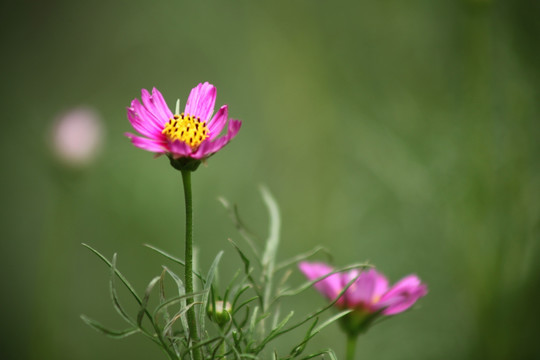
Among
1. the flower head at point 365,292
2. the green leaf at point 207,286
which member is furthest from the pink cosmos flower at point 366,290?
the green leaf at point 207,286

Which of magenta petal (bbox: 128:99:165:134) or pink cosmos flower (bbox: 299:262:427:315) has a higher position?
magenta petal (bbox: 128:99:165:134)

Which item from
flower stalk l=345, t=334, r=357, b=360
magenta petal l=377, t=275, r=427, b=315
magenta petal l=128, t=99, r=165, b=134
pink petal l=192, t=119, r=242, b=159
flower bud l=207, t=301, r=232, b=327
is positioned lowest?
flower bud l=207, t=301, r=232, b=327

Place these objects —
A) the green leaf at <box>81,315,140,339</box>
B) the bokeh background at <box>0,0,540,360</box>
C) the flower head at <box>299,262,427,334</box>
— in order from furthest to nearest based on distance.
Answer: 1. the bokeh background at <box>0,0,540,360</box>
2. the flower head at <box>299,262,427,334</box>
3. the green leaf at <box>81,315,140,339</box>

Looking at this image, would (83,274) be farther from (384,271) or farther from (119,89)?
(384,271)

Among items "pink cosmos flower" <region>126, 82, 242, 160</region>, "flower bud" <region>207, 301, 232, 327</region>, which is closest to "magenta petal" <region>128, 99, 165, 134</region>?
"pink cosmos flower" <region>126, 82, 242, 160</region>

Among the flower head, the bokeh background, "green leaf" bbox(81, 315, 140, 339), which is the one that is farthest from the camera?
the bokeh background

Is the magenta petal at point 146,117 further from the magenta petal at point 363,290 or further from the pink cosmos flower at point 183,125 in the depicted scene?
the magenta petal at point 363,290

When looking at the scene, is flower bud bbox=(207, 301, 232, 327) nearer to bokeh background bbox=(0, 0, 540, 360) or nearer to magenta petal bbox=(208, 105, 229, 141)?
magenta petal bbox=(208, 105, 229, 141)

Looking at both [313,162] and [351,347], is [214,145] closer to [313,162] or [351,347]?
[351,347]
